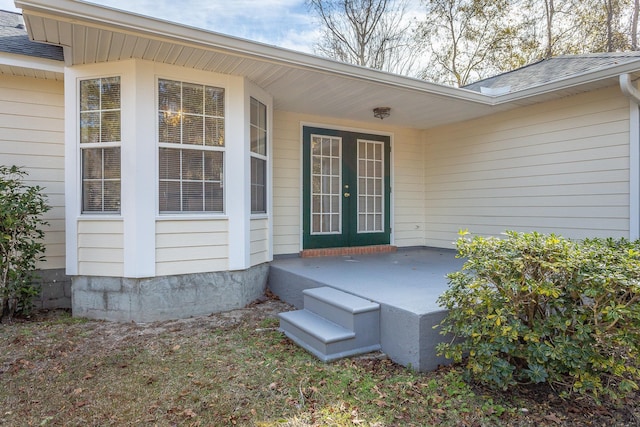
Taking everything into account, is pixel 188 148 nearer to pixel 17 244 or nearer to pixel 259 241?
pixel 259 241

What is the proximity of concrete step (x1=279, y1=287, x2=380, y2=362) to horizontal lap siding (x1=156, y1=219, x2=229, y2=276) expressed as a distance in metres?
1.30

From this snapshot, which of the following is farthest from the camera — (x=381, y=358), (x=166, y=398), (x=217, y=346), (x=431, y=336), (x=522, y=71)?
(x=522, y=71)

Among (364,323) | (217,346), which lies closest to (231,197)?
(217,346)

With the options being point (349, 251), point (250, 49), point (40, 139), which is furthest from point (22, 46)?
point (349, 251)

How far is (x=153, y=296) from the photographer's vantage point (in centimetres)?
381

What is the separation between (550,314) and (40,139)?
17.3 ft

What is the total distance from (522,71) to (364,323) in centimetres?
533

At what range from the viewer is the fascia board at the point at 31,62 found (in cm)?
387

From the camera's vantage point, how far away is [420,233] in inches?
271

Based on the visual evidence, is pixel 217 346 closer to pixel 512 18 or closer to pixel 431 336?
pixel 431 336

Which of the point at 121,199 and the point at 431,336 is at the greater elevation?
the point at 121,199

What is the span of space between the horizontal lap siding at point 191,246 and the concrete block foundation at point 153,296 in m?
0.09

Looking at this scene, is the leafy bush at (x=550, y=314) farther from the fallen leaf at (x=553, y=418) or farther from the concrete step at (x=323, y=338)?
the concrete step at (x=323, y=338)

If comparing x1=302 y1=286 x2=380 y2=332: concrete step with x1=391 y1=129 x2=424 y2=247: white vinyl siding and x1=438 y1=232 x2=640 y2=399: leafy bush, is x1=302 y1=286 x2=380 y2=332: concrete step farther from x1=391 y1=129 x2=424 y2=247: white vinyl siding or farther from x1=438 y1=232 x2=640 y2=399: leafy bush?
x1=391 y1=129 x2=424 y2=247: white vinyl siding
